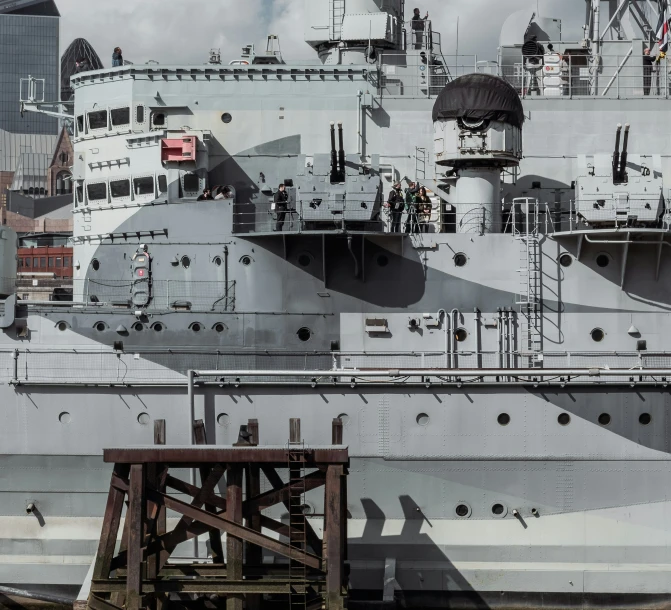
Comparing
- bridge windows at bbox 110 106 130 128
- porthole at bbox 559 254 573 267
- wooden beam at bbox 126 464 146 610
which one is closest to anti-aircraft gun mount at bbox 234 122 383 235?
porthole at bbox 559 254 573 267

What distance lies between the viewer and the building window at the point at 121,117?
928 inches

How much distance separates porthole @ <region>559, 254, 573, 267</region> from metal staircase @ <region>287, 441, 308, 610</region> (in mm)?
6699

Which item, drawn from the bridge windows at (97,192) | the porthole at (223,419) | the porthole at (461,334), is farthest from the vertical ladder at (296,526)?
the bridge windows at (97,192)

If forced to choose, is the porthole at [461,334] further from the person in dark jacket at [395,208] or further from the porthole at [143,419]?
the porthole at [143,419]

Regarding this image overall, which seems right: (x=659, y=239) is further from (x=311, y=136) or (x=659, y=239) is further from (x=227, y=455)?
(x=227, y=455)

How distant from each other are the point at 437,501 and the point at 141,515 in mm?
5697

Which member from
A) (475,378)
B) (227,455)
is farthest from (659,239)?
(227,455)

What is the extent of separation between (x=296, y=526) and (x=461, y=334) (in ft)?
17.7

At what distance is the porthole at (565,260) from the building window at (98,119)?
1002cm

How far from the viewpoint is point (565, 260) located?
21.4 metres

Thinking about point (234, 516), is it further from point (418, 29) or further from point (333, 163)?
point (418, 29)

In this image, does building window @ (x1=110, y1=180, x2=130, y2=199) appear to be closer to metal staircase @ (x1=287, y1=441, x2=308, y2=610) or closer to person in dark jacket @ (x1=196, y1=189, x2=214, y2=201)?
person in dark jacket @ (x1=196, y1=189, x2=214, y2=201)

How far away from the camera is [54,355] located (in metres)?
20.7

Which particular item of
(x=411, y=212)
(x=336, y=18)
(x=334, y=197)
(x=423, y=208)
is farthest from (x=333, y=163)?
(x=336, y=18)
